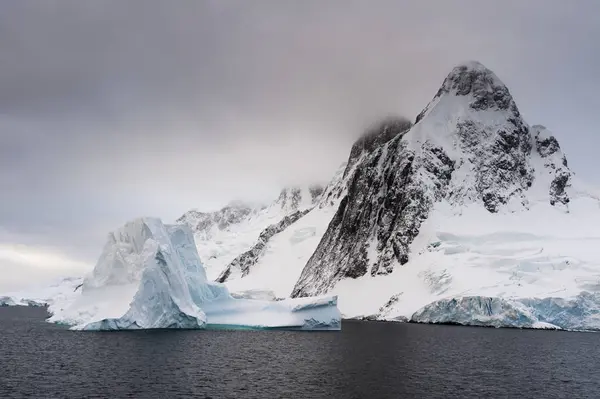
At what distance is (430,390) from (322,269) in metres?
144

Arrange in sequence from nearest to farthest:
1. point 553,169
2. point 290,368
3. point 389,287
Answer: point 290,368
point 389,287
point 553,169

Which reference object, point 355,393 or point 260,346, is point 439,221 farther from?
point 355,393

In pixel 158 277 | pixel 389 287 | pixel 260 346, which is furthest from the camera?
pixel 389 287

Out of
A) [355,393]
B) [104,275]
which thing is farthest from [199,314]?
[355,393]

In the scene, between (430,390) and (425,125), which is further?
(425,125)

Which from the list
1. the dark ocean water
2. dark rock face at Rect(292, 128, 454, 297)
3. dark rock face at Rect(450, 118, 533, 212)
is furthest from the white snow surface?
the dark ocean water

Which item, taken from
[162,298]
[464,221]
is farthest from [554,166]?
[162,298]

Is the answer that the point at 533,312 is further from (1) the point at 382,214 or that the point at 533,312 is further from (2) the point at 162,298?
(2) the point at 162,298

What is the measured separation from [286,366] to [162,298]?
30.8m

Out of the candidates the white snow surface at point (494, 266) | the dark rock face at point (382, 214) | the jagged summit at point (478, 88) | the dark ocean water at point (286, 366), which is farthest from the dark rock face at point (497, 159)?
the dark ocean water at point (286, 366)

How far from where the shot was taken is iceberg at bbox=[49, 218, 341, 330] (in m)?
75.9

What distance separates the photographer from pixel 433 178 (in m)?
165

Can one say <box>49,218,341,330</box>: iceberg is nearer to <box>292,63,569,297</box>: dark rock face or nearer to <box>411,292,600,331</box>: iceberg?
<box>411,292,600,331</box>: iceberg

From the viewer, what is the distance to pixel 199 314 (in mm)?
81938
